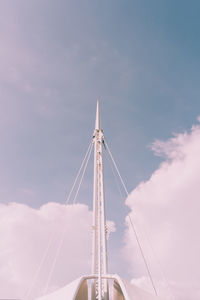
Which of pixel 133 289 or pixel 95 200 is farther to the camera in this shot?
pixel 95 200

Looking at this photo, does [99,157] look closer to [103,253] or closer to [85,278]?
[103,253]

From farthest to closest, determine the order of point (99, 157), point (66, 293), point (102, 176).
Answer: point (99, 157) → point (102, 176) → point (66, 293)

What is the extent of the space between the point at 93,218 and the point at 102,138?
39.5 ft

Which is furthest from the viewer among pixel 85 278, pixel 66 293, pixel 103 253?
pixel 103 253

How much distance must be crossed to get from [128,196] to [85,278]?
39.7 ft

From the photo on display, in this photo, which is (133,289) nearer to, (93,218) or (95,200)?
(93,218)

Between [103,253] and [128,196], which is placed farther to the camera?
[128,196]

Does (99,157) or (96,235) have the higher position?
(99,157)

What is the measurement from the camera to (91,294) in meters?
22.4

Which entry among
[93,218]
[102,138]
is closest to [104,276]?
[93,218]

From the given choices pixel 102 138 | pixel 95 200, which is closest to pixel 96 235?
pixel 95 200

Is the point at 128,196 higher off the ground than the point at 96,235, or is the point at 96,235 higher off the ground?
the point at 128,196

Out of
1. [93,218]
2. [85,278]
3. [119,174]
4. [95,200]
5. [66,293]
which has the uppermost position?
[119,174]

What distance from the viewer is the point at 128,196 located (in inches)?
1234
